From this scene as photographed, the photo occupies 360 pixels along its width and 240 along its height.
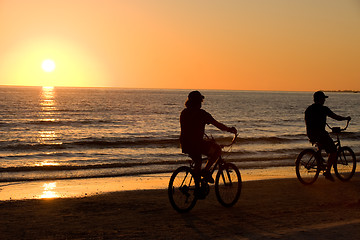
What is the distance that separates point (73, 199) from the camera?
30.1 feet

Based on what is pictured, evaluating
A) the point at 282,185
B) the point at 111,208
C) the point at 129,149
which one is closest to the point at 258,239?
the point at 111,208

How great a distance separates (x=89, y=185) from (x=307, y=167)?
239 inches

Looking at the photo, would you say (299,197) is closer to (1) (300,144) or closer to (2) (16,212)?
(2) (16,212)

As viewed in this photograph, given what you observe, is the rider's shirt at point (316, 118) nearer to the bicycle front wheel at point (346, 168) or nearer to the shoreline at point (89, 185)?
the bicycle front wheel at point (346, 168)

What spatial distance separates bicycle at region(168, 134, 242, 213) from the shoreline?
115 inches

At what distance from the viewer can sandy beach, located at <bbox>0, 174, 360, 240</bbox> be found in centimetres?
640

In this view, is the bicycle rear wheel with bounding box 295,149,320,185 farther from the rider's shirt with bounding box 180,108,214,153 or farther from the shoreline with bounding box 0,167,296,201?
the rider's shirt with bounding box 180,108,214,153

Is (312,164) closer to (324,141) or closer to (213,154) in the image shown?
(324,141)

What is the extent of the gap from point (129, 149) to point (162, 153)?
265cm

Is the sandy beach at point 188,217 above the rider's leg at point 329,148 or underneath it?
underneath

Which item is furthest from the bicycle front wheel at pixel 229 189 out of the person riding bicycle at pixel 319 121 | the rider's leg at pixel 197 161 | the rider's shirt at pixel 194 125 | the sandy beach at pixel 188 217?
the person riding bicycle at pixel 319 121

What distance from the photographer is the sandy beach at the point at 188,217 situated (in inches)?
252

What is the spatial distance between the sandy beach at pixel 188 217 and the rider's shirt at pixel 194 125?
1327 millimetres

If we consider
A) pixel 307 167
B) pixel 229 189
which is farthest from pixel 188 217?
pixel 307 167
